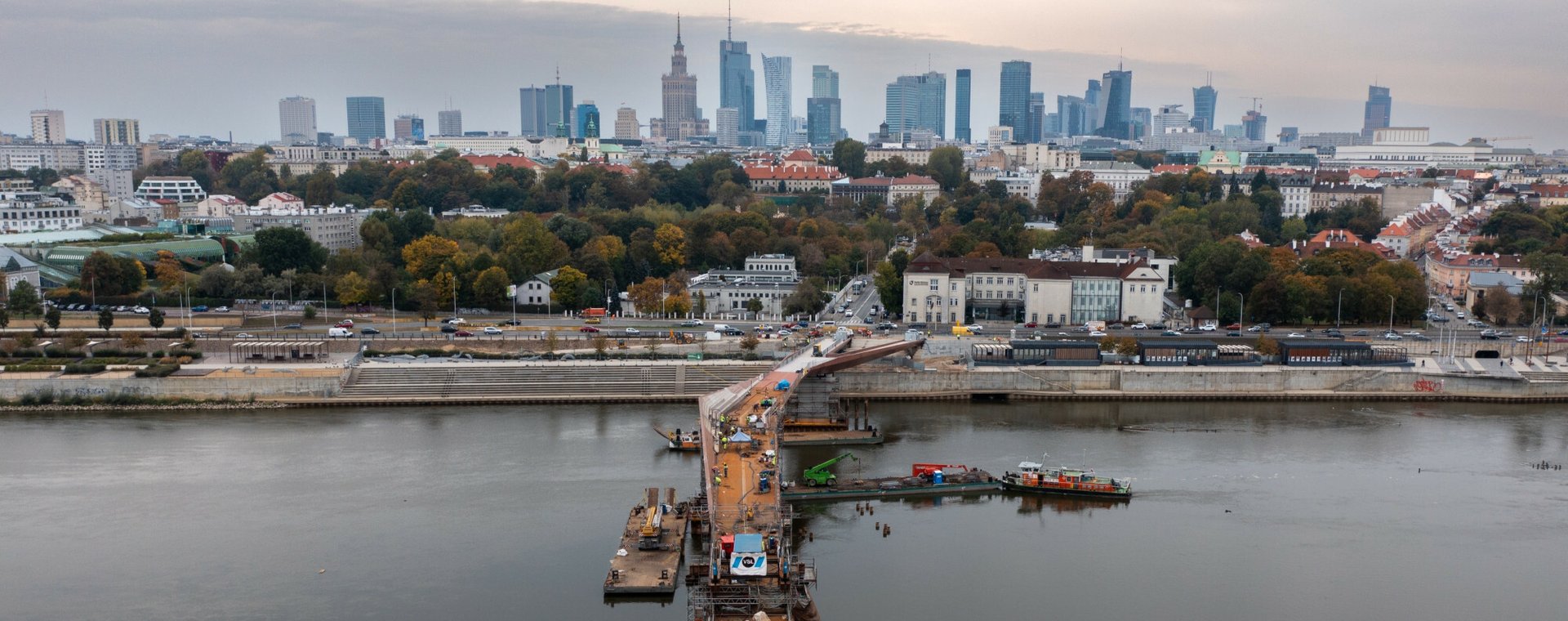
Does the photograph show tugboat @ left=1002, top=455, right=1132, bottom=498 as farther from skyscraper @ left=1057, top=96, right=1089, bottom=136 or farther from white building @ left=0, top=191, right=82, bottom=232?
skyscraper @ left=1057, top=96, right=1089, bottom=136

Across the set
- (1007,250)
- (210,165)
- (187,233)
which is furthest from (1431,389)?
(210,165)

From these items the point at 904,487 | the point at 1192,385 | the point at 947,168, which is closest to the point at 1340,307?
the point at 1192,385

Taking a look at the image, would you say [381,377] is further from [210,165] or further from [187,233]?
[210,165]

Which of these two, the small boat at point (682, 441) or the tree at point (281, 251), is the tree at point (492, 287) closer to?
the tree at point (281, 251)

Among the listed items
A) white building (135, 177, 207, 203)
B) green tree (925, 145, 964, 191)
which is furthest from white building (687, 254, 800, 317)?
white building (135, 177, 207, 203)

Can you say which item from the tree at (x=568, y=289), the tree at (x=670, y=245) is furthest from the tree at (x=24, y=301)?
the tree at (x=670, y=245)

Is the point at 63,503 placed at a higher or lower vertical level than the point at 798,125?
lower
